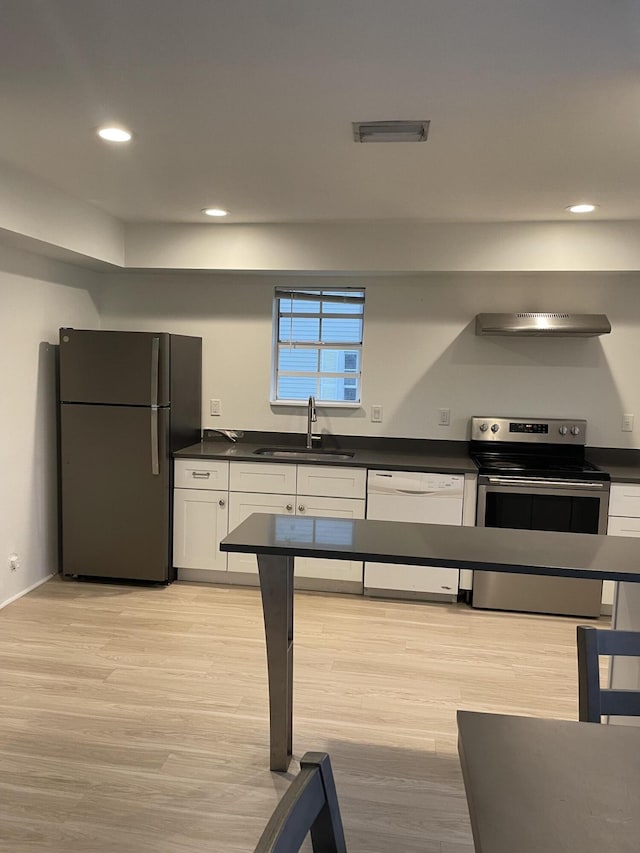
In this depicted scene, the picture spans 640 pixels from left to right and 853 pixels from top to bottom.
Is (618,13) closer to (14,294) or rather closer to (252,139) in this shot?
(252,139)

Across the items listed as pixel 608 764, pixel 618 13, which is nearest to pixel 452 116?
pixel 618 13

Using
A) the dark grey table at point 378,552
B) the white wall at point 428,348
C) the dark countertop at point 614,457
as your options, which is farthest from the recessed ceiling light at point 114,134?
the dark countertop at point 614,457

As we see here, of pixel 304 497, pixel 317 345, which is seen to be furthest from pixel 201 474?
pixel 317 345

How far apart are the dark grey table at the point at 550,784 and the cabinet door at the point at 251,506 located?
9.86ft

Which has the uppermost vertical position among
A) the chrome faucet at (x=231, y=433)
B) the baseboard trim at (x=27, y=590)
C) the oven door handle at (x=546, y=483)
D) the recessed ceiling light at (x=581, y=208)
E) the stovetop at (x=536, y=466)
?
the recessed ceiling light at (x=581, y=208)

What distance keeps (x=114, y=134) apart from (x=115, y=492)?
7.38ft

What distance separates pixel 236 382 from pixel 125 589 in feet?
5.27

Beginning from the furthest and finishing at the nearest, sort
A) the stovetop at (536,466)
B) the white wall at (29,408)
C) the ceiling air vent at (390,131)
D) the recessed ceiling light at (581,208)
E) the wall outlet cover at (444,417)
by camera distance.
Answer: the wall outlet cover at (444,417) < the stovetop at (536,466) < the white wall at (29,408) < the recessed ceiling light at (581,208) < the ceiling air vent at (390,131)

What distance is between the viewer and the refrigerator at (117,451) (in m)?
4.04

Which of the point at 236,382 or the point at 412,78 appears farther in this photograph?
the point at 236,382

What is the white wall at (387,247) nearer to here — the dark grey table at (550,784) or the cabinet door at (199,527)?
the cabinet door at (199,527)

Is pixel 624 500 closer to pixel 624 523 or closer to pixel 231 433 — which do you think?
pixel 624 523

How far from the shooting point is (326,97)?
86.4 inches

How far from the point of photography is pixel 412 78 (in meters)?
2.04
